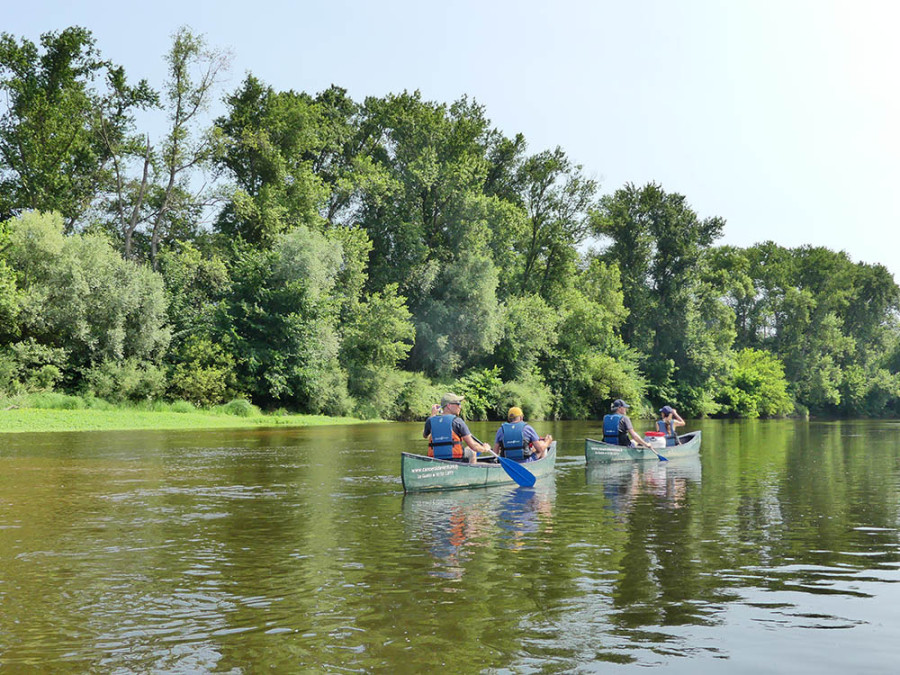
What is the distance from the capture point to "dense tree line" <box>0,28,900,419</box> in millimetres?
47281

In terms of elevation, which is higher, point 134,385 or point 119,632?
point 134,385

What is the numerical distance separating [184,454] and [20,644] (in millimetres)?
20772

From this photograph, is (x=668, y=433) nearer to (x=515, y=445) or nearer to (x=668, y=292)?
(x=515, y=445)

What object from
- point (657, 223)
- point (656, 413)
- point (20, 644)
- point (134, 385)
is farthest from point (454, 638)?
point (657, 223)

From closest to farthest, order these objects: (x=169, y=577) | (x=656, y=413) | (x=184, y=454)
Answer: (x=169, y=577), (x=184, y=454), (x=656, y=413)

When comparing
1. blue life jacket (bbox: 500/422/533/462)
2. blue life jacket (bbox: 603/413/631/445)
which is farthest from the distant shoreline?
blue life jacket (bbox: 500/422/533/462)

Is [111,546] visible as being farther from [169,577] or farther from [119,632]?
[119,632]

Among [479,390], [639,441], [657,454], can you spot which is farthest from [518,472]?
[479,390]

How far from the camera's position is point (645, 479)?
22.8 meters

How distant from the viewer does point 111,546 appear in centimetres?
1201

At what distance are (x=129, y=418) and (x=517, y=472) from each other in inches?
1096

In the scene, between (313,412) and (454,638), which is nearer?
(454,638)

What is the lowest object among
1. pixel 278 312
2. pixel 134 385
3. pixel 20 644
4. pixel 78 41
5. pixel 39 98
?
pixel 20 644

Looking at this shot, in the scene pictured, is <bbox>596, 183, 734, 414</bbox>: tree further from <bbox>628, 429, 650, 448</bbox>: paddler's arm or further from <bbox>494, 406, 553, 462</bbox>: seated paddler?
<bbox>494, 406, 553, 462</bbox>: seated paddler
